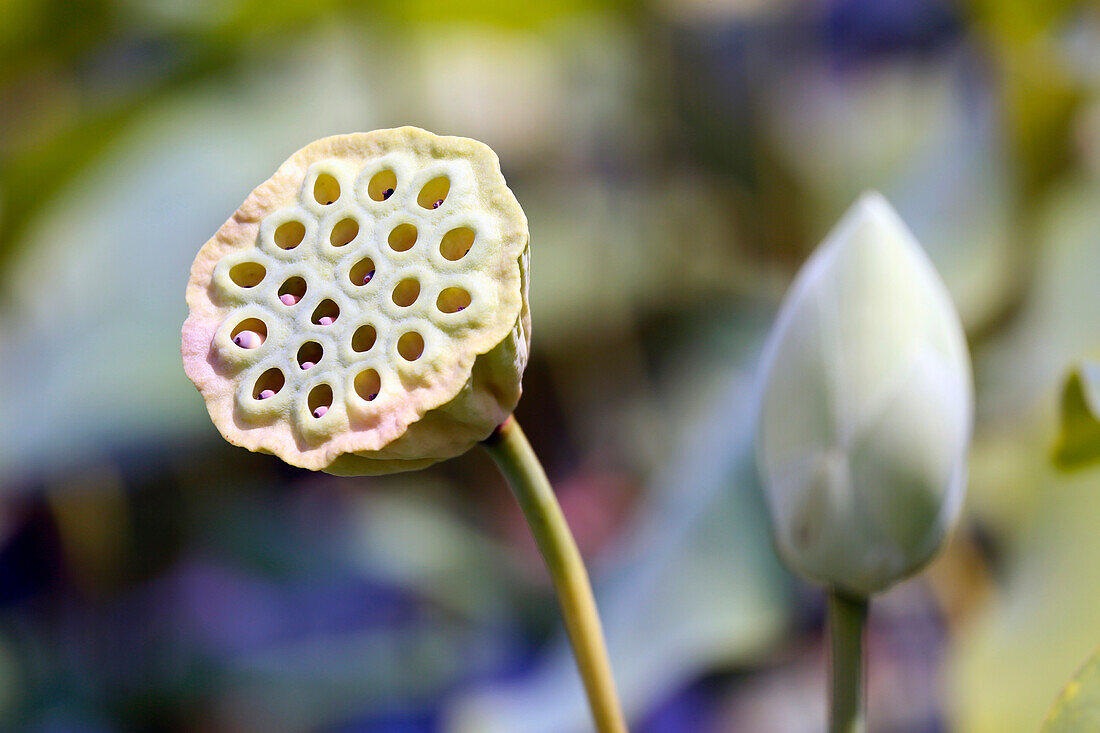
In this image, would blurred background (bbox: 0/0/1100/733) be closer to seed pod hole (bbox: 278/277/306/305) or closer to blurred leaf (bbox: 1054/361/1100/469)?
blurred leaf (bbox: 1054/361/1100/469)

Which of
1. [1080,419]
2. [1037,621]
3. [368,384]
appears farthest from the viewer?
[1037,621]

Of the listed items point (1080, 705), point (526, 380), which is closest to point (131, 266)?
point (526, 380)

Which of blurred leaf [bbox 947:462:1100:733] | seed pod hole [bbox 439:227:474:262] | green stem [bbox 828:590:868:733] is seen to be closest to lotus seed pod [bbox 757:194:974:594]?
green stem [bbox 828:590:868:733]

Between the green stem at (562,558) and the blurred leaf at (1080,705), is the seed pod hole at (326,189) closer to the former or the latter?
the green stem at (562,558)

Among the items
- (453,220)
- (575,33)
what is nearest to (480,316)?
(453,220)

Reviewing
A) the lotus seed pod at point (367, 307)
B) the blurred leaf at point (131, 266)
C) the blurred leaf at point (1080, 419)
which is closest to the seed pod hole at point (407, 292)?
the lotus seed pod at point (367, 307)

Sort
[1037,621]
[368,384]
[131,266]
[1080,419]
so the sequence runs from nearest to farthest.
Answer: [368,384] → [1080,419] → [1037,621] → [131,266]

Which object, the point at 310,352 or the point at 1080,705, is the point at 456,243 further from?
the point at 1080,705
